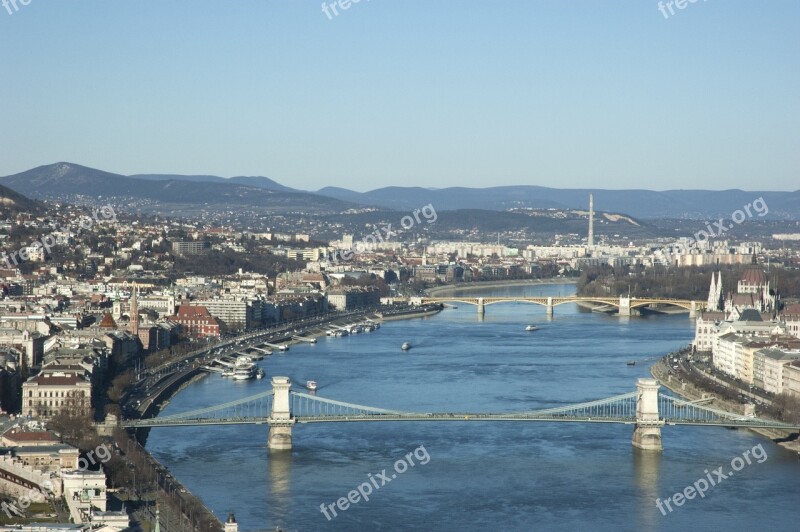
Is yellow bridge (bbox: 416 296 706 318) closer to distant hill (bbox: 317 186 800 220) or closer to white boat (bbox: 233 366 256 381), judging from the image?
white boat (bbox: 233 366 256 381)

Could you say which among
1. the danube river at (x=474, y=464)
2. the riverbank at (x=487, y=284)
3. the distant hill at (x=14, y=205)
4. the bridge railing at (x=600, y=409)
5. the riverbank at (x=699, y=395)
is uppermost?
the distant hill at (x=14, y=205)

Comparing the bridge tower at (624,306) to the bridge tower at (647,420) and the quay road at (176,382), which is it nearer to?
the quay road at (176,382)

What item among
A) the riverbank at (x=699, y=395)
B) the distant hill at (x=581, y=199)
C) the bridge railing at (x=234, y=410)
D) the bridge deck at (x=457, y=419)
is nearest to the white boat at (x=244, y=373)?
the bridge railing at (x=234, y=410)

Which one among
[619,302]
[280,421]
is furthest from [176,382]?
[619,302]

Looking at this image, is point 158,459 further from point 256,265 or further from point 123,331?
point 256,265

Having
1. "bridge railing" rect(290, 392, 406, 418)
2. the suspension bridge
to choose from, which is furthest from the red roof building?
the suspension bridge

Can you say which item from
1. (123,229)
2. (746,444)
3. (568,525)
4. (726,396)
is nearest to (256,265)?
(123,229)

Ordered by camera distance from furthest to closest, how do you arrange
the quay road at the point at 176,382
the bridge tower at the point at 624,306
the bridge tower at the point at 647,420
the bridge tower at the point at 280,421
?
the bridge tower at the point at 624,306 < the bridge tower at the point at 647,420 < the bridge tower at the point at 280,421 < the quay road at the point at 176,382

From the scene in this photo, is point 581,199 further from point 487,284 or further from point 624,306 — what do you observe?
point 624,306

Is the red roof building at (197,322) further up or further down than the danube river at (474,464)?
further up
